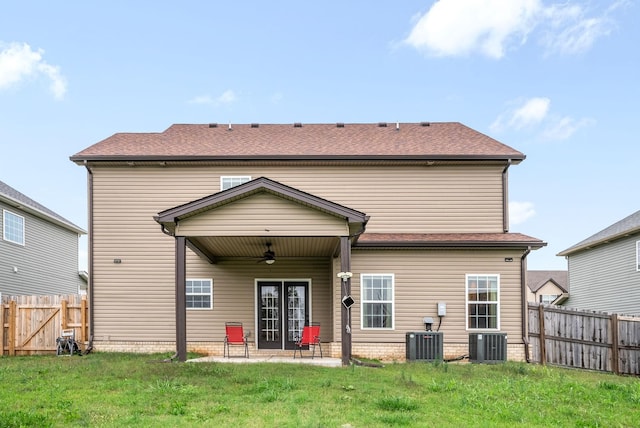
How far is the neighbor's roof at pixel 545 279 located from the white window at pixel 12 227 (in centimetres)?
3586

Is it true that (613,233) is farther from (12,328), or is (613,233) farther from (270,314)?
(12,328)

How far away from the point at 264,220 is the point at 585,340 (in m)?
9.40

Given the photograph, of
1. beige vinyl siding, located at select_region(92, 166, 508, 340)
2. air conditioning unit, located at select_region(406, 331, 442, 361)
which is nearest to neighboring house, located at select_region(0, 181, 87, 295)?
beige vinyl siding, located at select_region(92, 166, 508, 340)

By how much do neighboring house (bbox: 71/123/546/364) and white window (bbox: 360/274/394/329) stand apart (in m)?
0.03

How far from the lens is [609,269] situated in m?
26.0

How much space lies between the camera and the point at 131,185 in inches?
709

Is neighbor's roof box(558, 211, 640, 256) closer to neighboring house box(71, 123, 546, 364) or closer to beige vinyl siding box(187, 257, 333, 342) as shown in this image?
neighboring house box(71, 123, 546, 364)

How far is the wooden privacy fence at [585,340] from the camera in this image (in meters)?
16.8

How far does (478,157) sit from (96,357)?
11145 millimetres

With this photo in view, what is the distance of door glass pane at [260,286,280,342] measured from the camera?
58.6ft

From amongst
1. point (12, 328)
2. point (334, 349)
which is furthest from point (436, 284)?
point (12, 328)

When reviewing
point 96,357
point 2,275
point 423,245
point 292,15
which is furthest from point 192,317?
point 292,15

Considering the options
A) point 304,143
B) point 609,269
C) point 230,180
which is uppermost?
point 304,143

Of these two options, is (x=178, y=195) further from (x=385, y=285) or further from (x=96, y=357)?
(x=385, y=285)
